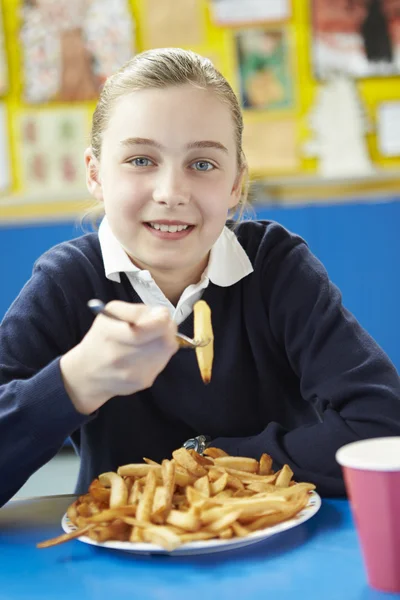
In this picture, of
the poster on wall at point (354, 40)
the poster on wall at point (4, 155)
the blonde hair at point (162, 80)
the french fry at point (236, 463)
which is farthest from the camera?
the poster on wall at point (4, 155)

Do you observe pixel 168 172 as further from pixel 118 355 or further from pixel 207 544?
pixel 207 544

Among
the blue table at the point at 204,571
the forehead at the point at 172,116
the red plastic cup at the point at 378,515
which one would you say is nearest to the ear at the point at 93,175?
the forehead at the point at 172,116

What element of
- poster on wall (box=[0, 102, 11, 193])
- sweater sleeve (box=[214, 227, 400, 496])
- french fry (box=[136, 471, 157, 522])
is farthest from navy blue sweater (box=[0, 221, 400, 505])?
poster on wall (box=[0, 102, 11, 193])

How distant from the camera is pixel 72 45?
3434mm

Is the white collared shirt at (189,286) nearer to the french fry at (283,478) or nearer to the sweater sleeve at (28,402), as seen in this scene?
the sweater sleeve at (28,402)

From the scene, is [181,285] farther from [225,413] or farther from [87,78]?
[87,78]

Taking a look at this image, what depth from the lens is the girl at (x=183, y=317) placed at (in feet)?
3.29

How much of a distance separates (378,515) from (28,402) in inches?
16.4

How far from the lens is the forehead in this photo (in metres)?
1.11

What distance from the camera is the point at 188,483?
89 cm

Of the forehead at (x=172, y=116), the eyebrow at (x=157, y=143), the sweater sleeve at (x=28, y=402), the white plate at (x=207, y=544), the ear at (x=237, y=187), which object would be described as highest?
the forehead at (x=172, y=116)

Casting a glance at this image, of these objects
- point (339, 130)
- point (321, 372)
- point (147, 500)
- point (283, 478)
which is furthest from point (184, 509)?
point (339, 130)

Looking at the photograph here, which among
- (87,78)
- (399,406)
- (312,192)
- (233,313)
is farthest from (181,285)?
(87,78)

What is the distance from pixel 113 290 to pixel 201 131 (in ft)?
0.95
